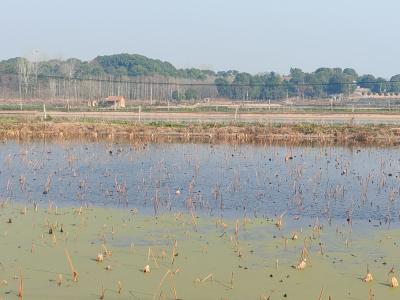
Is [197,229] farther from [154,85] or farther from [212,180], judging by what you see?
[154,85]

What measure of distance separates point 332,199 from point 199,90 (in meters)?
87.6

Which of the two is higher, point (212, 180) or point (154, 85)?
point (154, 85)

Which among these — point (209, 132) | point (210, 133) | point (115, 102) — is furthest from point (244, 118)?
point (115, 102)

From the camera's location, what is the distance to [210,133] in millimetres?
36250

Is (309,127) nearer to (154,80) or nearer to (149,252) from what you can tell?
(149,252)

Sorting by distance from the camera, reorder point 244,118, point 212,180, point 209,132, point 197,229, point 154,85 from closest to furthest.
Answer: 1. point 197,229
2. point 212,180
3. point 209,132
4. point 244,118
5. point 154,85

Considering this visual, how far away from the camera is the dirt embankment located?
3394 centimetres

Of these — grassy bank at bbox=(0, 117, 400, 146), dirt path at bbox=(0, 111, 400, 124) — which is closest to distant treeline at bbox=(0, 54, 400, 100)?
dirt path at bbox=(0, 111, 400, 124)

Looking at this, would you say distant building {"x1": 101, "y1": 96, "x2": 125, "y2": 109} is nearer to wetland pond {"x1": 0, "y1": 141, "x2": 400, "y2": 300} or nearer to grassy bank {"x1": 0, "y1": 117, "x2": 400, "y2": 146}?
grassy bank {"x1": 0, "y1": 117, "x2": 400, "y2": 146}

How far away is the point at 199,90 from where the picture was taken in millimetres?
102688

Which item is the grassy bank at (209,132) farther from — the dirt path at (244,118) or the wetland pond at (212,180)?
the dirt path at (244,118)

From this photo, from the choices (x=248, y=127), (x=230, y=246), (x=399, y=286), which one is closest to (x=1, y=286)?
(x=230, y=246)

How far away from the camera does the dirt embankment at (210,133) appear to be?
33938 mm

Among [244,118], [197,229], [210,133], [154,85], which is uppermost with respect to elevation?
[154,85]
